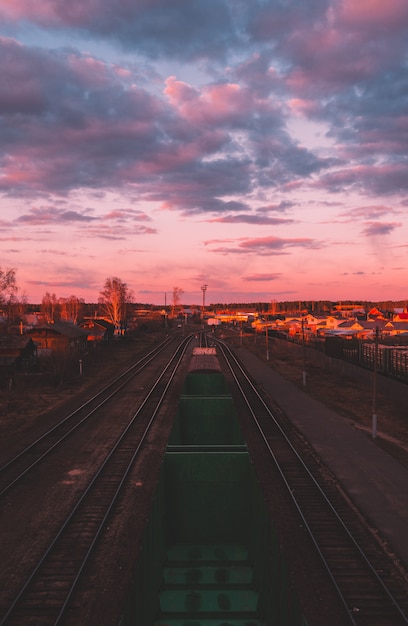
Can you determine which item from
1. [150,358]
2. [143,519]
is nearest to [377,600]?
[143,519]

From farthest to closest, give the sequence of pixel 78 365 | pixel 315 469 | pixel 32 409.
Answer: pixel 78 365 < pixel 32 409 < pixel 315 469

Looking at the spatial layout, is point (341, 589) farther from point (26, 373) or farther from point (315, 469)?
point (26, 373)

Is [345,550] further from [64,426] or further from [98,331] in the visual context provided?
[98,331]

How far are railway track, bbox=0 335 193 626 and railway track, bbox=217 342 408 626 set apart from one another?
22.8 ft

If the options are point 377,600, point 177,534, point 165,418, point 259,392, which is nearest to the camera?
point 377,600

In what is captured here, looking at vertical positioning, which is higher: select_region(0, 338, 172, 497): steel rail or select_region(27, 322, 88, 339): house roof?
select_region(27, 322, 88, 339): house roof

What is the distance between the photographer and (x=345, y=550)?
13805 mm

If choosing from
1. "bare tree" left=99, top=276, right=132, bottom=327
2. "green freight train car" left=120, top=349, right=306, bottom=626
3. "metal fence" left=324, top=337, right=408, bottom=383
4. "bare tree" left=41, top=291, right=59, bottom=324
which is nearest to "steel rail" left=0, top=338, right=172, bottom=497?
"green freight train car" left=120, top=349, right=306, bottom=626

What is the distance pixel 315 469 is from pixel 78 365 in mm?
40079

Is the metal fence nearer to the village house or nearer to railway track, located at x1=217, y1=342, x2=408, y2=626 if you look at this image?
railway track, located at x1=217, y1=342, x2=408, y2=626

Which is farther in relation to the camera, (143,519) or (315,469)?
(315,469)

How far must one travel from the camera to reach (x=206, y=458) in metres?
19.6

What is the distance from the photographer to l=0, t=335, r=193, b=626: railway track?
37.0 feet

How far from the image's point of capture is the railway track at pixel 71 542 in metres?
11.3
